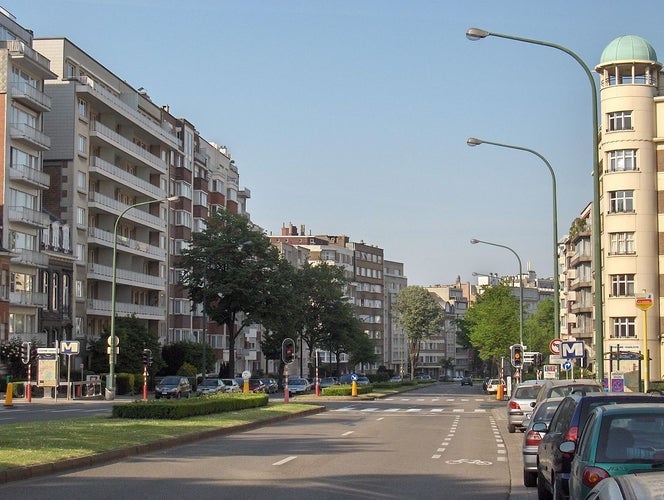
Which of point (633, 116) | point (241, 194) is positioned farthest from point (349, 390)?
point (241, 194)

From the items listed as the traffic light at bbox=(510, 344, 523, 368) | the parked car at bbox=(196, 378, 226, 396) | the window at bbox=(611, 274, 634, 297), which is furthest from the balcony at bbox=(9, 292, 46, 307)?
the window at bbox=(611, 274, 634, 297)

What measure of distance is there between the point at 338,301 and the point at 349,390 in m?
46.8

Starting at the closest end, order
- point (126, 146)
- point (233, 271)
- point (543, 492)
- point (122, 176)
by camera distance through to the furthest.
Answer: point (543, 492) → point (233, 271) → point (122, 176) → point (126, 146)

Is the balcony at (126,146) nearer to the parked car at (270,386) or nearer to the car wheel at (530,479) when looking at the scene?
the parked car at (270,386)

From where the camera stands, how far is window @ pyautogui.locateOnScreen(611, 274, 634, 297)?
70.8 m

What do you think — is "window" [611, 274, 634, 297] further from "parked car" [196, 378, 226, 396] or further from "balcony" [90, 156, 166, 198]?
"balcony" [90, 156, 166, 198]

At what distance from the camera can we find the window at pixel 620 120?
7112 cm

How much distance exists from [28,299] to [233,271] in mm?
17902

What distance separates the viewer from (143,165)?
88.0 m

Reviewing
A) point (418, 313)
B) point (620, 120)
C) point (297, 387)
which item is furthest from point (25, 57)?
point (418, 313)

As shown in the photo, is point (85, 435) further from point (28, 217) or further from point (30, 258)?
point (30, 258)

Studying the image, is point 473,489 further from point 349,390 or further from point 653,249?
point 653,249

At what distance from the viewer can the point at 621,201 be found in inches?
2805

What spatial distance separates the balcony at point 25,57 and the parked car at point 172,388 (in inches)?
863
